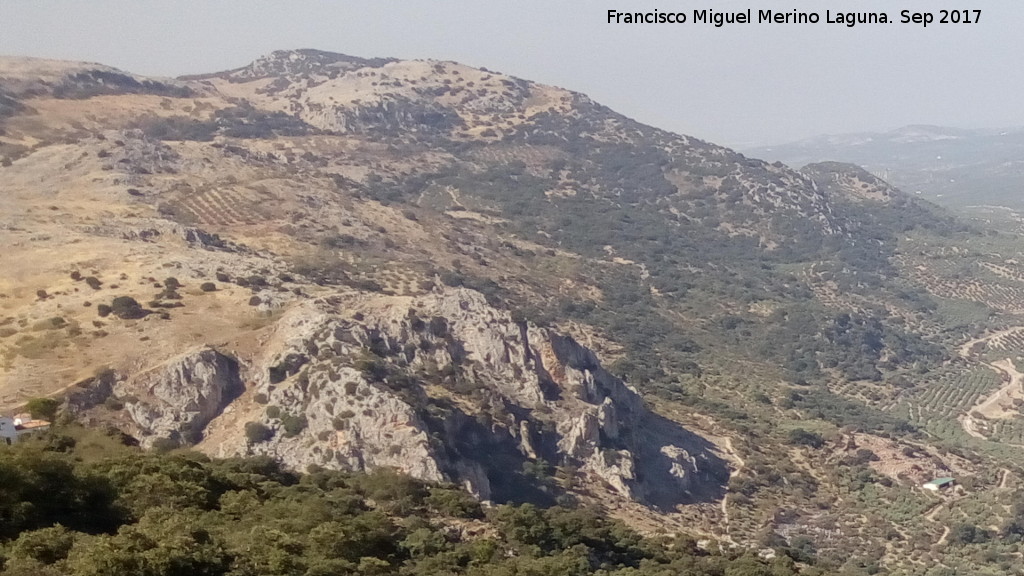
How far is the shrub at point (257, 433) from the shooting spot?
41.9 meters

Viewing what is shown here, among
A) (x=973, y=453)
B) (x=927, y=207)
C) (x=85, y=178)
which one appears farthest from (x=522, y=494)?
(x=927, y=207)

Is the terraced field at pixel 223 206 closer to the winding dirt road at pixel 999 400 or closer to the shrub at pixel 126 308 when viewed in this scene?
the shrub at pixel 126 308

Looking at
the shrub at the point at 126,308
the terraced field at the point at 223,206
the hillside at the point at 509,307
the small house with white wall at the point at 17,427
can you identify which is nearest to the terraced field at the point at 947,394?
the hillside at the point at 509,307

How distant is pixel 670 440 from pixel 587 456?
9.74 m

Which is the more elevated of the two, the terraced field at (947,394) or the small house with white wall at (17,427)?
the small house with white wall at (17,427)

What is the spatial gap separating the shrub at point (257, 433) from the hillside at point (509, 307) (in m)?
0.10

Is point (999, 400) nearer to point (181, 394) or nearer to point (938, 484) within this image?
point (938, 484)

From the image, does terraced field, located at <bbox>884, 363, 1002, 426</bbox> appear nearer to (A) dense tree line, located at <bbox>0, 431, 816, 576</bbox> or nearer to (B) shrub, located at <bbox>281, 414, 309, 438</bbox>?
(A) dense tree line, located at <bbox>0, 431, 816, 576</bbox>

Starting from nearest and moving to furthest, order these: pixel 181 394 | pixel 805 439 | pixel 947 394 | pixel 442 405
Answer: pixel 181 394 → pixel 442 405 → pixel 805 439 → pixel 947 394

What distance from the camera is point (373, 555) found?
27234 mm

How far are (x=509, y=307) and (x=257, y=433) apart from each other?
34460 millimetres

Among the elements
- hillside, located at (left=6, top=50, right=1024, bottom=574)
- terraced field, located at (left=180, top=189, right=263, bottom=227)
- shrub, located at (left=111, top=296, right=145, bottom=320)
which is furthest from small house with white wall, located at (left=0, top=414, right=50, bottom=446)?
terraced field, located at (left=180, top=189, right=263, bottom=227)

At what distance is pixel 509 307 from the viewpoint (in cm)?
7362

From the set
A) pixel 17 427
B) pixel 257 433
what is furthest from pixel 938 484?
pixel 17 427
